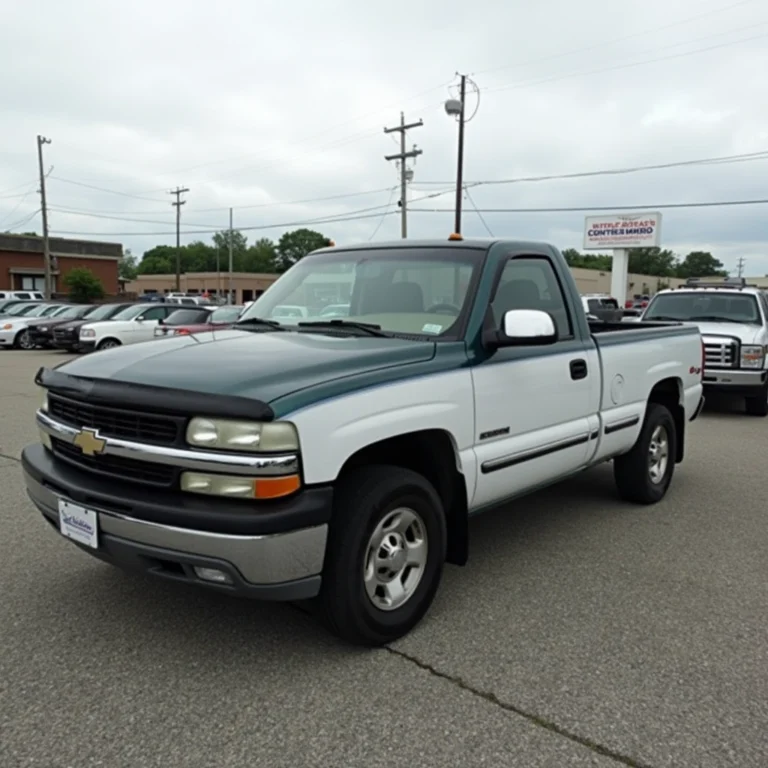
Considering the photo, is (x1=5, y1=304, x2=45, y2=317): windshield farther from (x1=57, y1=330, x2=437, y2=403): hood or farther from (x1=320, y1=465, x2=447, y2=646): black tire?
(x1=320, y1=465, x2=447, y2=646): black tire

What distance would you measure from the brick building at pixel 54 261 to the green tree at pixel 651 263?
9347 cm

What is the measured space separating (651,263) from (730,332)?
12954cm

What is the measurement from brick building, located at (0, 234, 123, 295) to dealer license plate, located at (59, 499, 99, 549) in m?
51.5

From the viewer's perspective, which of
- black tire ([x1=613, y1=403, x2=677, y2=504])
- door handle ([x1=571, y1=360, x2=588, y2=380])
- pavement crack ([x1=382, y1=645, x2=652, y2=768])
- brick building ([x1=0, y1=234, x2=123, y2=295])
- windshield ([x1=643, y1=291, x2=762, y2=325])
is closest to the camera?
pavement crack ([x1=382, y1=645, x2=652, y2=768])

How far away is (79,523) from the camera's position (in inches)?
122

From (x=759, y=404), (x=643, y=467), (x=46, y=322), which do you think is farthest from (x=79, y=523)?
(x=46, y=322)

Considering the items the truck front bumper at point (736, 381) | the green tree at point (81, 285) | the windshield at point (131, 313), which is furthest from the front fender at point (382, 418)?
the green tree at point (81, 285)

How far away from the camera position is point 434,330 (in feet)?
12.5

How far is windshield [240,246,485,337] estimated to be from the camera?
13.0ft

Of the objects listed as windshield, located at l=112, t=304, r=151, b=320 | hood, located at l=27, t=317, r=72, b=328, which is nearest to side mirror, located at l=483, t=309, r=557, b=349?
windshield, located at l=112, t=304, r=151, b=320

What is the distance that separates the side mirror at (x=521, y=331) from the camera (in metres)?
3.66

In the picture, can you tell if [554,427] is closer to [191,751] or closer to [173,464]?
[173,464]

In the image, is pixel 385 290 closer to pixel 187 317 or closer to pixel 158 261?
pixel 187 317

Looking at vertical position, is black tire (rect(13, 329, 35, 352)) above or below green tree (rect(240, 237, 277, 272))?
below
